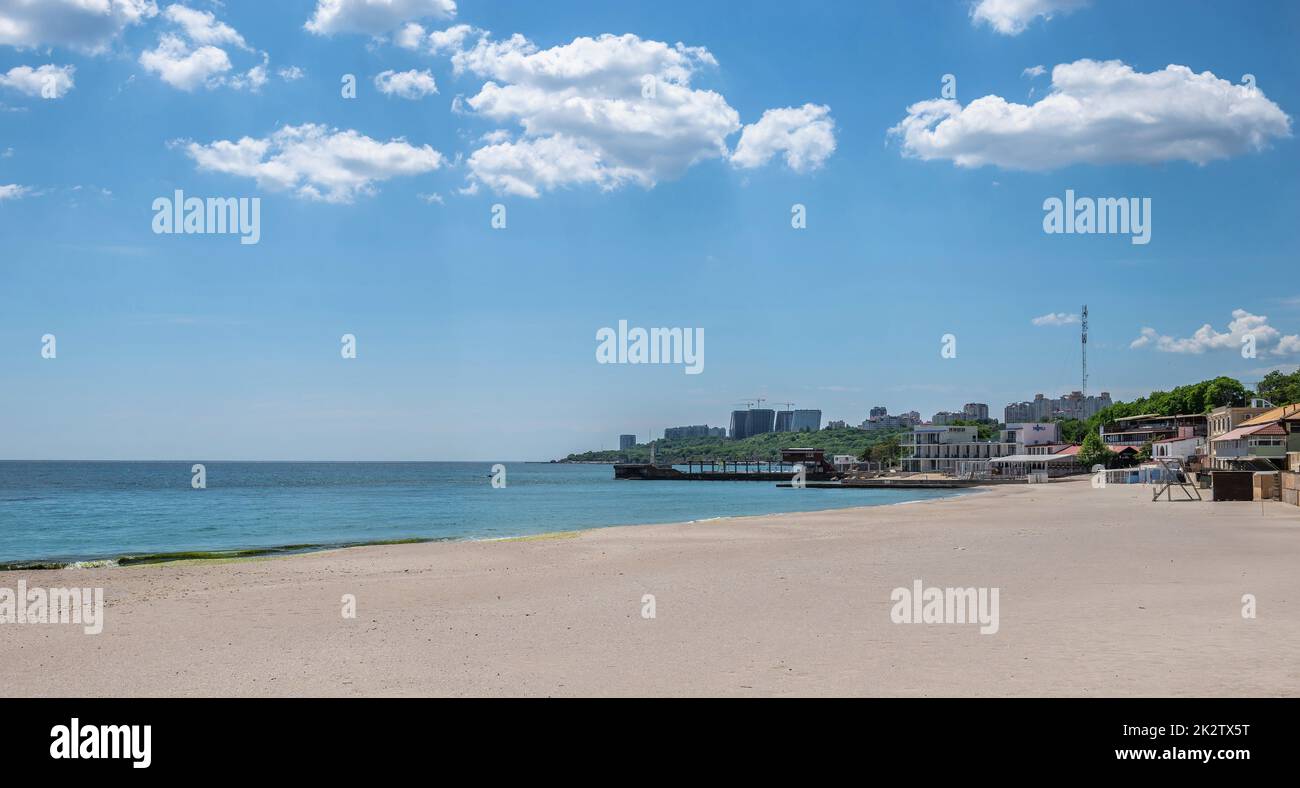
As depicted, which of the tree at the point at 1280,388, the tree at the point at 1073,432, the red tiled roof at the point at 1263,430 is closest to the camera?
the red tiled roof at the point at 1263,430

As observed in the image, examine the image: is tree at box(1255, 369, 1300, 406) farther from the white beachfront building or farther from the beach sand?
the beach sand

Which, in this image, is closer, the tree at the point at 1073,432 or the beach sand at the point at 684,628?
the beach sand at the point at 684,628

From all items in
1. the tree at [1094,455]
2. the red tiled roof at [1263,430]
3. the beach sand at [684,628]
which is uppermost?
the red tiled roof at [1263,430]

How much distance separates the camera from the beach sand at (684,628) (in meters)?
9.53

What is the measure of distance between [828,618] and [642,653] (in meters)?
3.56

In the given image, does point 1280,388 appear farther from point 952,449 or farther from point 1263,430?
point 1263,430

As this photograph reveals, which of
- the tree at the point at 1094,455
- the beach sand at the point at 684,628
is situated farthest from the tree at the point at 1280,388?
the beach sand at the point at 684,628

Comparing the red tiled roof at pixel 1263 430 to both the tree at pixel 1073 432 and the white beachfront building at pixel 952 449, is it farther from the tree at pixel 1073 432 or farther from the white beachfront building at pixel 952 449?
the tree at pixel 1073 432

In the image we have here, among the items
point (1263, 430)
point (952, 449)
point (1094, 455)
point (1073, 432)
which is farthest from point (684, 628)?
point (1073, 432)

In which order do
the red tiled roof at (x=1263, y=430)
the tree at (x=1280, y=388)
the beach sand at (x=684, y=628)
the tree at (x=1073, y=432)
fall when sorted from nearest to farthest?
the beach sand at (x=684, y=628) < the red tiled roof at (x=1263, y=430) < the tree at (x=1280, y=388) < the tree at (x=1073, y=432)

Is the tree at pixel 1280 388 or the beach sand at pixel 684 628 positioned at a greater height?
the tree at pixel 1280 388

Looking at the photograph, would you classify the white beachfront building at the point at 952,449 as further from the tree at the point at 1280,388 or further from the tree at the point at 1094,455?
the tree at the point at 1280,388

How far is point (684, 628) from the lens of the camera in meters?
12.8

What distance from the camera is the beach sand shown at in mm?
9531
